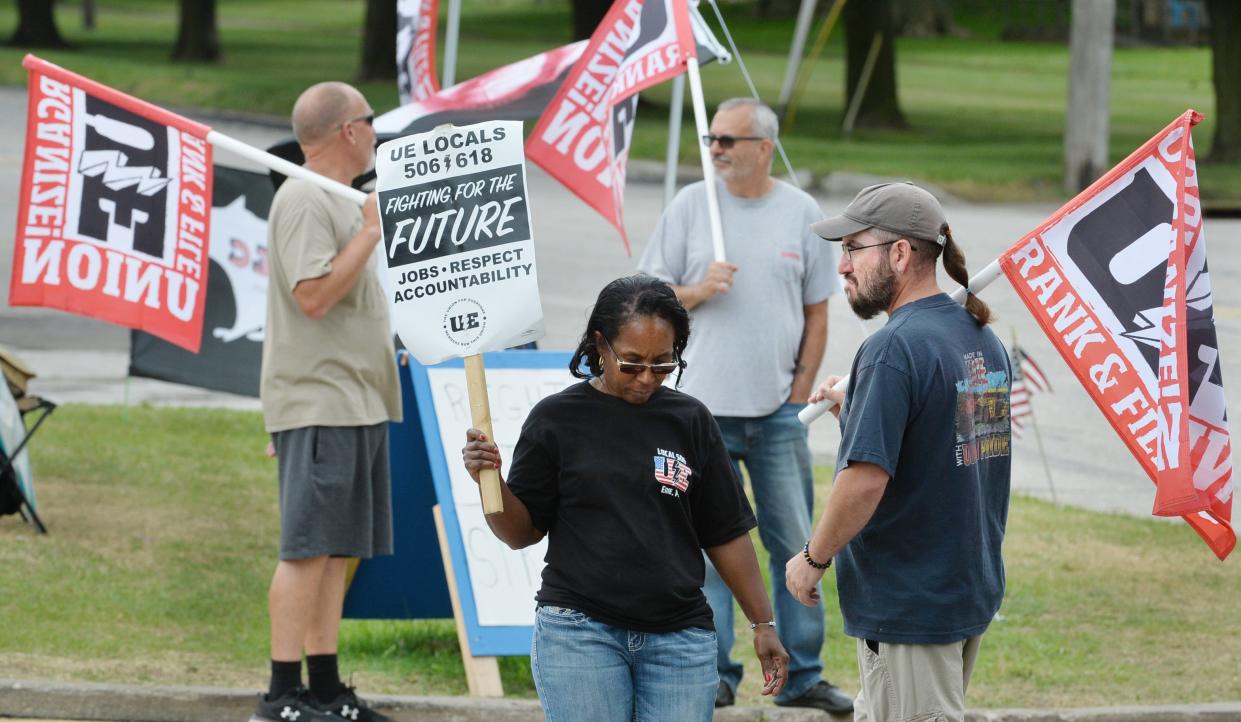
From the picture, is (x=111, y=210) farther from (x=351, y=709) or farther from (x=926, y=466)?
(x=926, y=466)

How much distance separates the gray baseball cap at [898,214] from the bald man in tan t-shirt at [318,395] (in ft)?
6.44

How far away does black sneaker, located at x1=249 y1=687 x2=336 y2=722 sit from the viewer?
5.80 m

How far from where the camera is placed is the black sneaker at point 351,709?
5.89 metres

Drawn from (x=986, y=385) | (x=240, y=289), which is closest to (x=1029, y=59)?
(x=240, y=289)

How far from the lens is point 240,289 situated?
27.7 feet

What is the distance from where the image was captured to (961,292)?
14.8 feet

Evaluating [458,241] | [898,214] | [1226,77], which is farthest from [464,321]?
[1226,77]

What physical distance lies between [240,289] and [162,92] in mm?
23831

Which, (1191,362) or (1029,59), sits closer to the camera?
(1191,362)

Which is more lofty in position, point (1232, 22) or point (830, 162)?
point (1232, 22)

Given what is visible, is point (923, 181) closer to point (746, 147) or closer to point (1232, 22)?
point (1232, 22)

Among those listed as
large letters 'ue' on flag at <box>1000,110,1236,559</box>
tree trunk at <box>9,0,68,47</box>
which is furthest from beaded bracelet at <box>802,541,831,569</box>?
tree trunk at <box>9,0,68,47</box>

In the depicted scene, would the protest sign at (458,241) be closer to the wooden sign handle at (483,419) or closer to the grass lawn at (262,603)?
the wooden sign handle at (483,419)

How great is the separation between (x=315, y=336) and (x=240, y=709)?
1.36 meters
